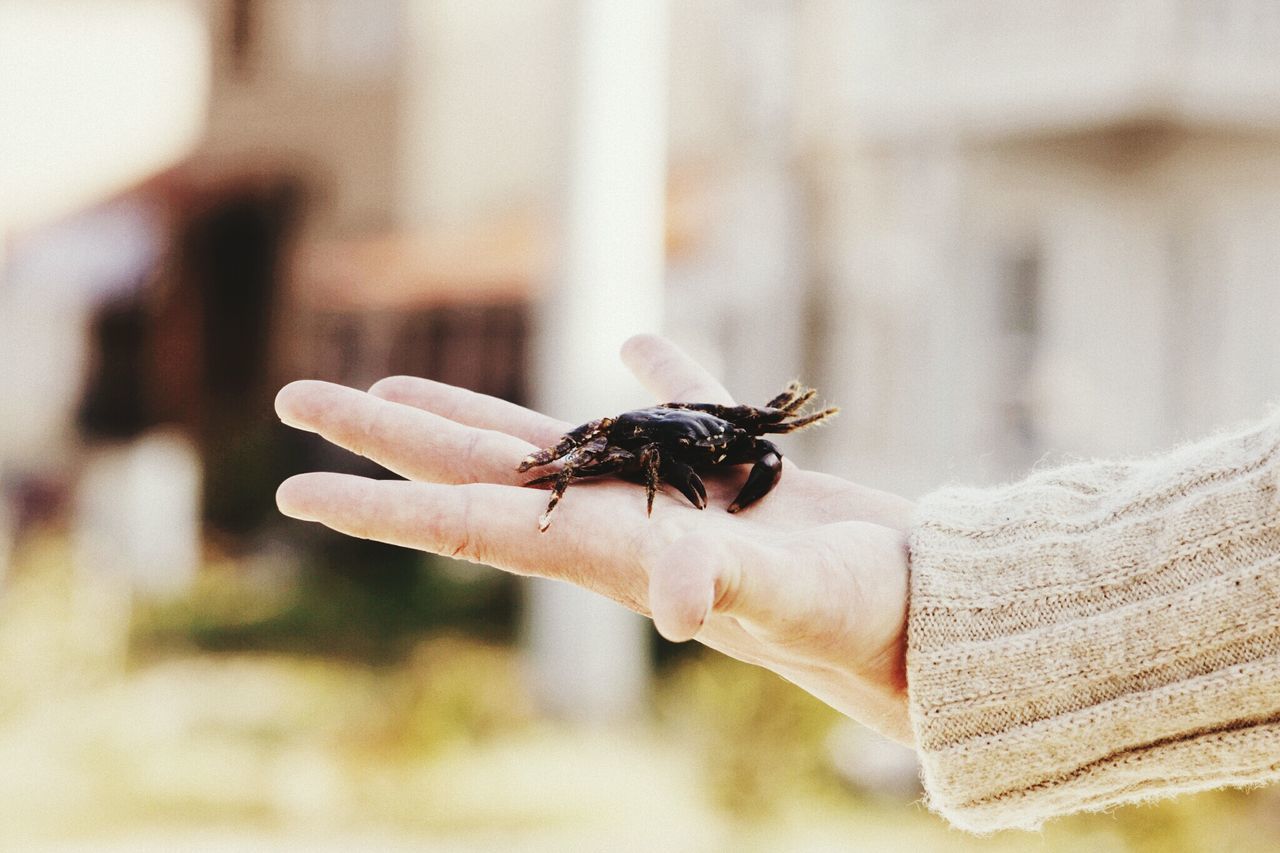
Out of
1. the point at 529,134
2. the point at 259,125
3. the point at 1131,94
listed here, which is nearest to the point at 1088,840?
the point at 1131,94

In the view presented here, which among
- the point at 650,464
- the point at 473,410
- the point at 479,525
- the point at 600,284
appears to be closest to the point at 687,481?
the point at 650,464

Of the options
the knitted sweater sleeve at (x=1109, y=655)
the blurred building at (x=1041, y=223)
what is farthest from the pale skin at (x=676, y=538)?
the blurred building at (x=1041, y=223)

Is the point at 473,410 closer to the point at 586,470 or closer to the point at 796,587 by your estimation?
the point at 586,470

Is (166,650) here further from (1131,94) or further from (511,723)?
(1131,94)

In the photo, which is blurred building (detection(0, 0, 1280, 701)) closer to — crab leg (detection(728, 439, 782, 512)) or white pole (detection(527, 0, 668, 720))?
white pole (detection(527, 0, 668, 720))

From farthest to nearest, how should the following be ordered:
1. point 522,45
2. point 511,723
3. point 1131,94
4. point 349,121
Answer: point 349,121, point 522,45, point 1131,94, point 511,723

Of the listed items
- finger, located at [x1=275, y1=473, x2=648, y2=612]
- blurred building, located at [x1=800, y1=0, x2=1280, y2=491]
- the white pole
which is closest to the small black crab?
finger, located at [x1=275, y1=473, x2=648, y2=612]
